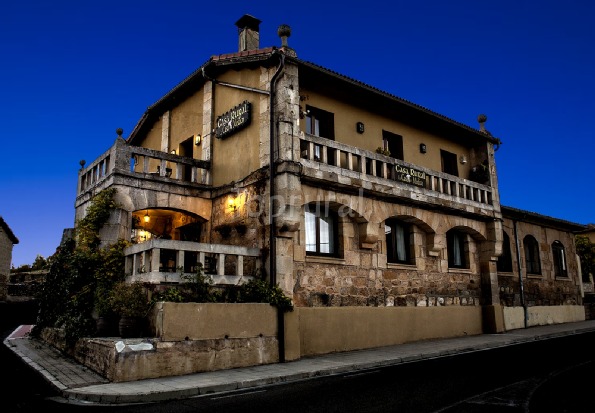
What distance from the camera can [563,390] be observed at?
23.8ft

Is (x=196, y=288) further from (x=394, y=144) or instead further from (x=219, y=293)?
(x=394, y=144)

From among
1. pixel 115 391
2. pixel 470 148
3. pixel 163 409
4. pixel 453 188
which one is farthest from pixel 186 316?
pixel 470 148

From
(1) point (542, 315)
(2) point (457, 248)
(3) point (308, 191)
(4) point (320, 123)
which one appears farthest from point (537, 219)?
(3) point (308, 191)

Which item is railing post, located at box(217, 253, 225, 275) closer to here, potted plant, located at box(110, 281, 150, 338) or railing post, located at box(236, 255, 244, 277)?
railing post, located at box(236, 255, 244, 277)

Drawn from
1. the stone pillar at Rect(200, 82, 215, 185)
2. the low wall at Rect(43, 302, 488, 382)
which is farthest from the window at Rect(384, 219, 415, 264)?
the stone pillar at Rect(200, 82, 215, 185)

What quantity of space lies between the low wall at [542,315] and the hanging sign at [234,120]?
12.1 metres

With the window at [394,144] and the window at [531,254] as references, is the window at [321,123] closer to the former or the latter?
the window at [394,144]

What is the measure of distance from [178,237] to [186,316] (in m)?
6.69

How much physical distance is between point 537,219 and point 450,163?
5713mm

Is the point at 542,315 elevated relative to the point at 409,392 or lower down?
elevated

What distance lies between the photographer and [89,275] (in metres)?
11.4

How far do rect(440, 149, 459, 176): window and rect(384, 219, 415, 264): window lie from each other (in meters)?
4.24

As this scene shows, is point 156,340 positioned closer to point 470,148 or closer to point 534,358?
point 534,358

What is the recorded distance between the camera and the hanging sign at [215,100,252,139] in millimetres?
13195
